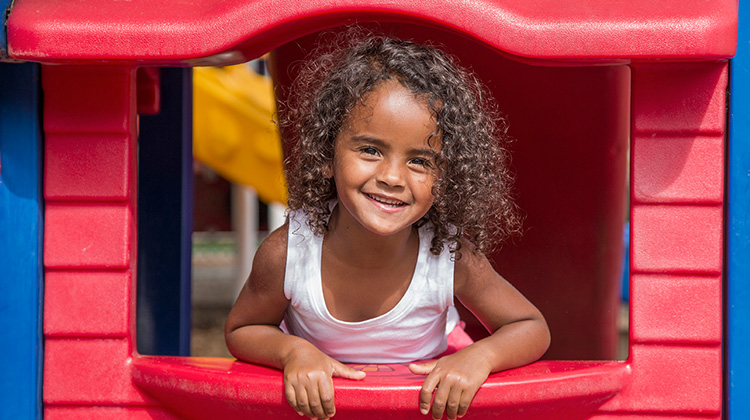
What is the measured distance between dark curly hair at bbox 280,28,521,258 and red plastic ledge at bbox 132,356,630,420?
0.93 feet

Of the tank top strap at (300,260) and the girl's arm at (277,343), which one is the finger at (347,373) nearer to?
the girl's arm at (277,343)

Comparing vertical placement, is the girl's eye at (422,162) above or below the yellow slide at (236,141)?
below

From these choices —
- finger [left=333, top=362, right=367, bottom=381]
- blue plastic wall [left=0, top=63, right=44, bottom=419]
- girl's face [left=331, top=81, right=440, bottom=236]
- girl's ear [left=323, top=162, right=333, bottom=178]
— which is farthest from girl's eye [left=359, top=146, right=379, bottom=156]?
blue plastic wall [left=0, top=63, right=44, bottom=419]

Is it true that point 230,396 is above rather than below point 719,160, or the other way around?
below

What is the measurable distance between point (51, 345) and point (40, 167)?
286 millimetres

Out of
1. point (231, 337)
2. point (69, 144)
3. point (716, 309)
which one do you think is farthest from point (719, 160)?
point (69, 144)

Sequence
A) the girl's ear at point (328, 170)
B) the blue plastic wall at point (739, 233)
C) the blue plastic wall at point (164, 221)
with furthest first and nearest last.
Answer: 1. the blue plastic wall at point (164, 221)
2. the girl's ear at point (328, 170)
3. the blue plastic wall at point (739, 233)

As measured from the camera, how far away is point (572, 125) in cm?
179

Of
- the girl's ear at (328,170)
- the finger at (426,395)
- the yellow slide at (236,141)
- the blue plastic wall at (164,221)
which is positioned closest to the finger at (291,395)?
the finger at (426,395)

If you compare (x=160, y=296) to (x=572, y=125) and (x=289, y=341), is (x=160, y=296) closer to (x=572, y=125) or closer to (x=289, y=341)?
(x=289, y=341)

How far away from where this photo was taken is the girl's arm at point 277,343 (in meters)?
1.19

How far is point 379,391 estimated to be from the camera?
117cm

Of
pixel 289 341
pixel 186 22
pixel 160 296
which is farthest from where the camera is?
pixel 160 296

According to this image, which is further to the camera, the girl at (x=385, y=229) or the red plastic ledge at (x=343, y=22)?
the girl at (x=385, y=229)
